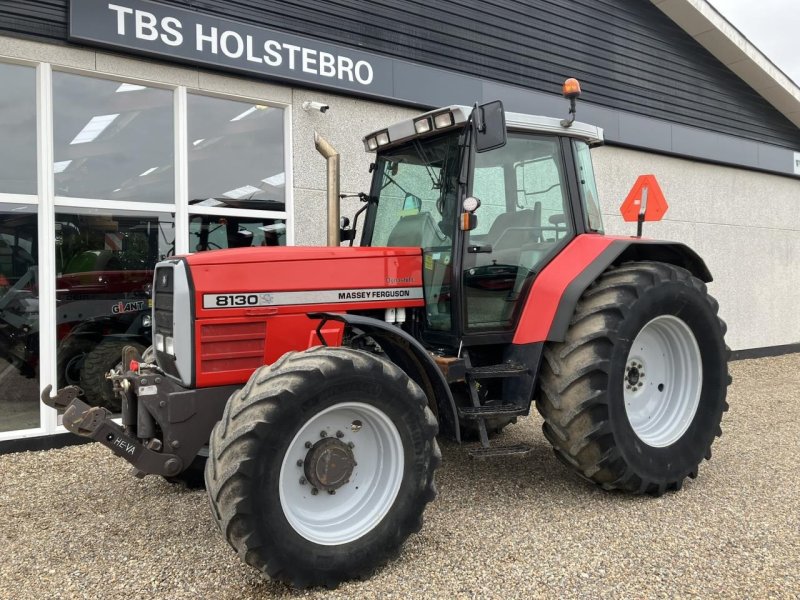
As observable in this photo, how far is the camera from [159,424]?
316 cm

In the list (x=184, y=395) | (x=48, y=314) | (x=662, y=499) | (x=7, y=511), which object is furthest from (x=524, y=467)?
(x=48, y=314)

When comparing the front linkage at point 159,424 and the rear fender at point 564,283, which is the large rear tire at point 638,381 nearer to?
the rear fender at point 564,283

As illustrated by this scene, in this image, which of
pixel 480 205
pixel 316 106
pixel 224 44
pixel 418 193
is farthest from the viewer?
pixel 316 106

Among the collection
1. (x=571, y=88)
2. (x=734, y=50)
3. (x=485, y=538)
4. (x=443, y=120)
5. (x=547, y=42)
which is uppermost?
(x=734, y=50)

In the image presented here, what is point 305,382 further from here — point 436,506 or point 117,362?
point 117,362

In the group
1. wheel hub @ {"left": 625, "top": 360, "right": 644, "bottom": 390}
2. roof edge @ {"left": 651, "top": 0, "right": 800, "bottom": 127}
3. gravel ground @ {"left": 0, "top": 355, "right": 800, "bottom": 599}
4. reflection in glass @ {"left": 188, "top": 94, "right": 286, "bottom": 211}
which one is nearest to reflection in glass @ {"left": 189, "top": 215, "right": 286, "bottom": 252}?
reflection in glass @ {"left": 188, "top": 94, "right": 286, "bottom": 211}

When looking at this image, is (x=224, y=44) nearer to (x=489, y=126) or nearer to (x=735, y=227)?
(x=489, y=126)

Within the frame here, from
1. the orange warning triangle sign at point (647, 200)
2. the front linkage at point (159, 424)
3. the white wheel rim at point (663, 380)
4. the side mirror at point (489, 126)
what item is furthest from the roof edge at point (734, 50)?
the front linkage at point (159, 424)

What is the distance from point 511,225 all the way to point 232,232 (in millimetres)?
3165

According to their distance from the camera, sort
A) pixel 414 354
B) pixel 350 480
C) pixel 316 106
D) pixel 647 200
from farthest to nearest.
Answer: pixel 647 200 < pixel 316 106 < pixel 414 354 < pixel 350 480

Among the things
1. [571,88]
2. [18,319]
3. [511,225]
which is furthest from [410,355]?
[18,319]

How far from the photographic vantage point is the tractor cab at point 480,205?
11.9 feet

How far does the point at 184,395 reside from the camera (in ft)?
10.0

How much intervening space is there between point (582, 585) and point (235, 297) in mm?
2061
